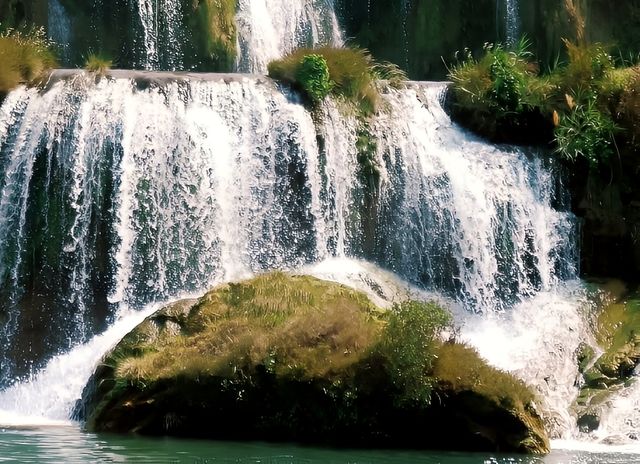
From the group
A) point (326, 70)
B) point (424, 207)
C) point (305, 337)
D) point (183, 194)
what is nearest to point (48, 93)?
point (183, 194)

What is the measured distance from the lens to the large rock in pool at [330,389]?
1140 centimetres

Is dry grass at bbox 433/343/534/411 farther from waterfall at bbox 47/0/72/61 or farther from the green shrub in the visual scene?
waterfall at bbox 47/0/72/61

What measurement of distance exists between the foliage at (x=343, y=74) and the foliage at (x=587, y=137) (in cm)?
280

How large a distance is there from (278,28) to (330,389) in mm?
11610

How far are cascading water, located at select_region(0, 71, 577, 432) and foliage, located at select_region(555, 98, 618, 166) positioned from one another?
0.51m

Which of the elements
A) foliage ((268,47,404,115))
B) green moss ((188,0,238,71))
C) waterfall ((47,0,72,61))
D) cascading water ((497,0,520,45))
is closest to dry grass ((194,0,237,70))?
green moss ((188,0,238,71))

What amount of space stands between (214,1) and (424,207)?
5.99 meters

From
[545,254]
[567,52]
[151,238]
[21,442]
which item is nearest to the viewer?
Result: [21,442]

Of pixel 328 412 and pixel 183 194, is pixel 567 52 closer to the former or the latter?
pixel 183 194

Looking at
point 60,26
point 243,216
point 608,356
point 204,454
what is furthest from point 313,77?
point 204,454

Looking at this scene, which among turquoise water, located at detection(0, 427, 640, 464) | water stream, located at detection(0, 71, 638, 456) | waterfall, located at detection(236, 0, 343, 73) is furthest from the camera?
waterfall, located at detection(236, 0, 343, 73)

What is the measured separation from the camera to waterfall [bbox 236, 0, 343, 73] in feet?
69.8

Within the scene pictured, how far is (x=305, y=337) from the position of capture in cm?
1191

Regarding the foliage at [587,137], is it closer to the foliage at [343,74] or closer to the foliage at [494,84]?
the foliage at [494,84]
